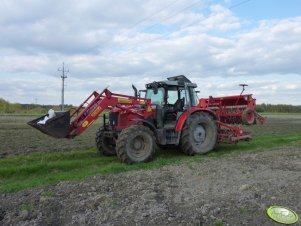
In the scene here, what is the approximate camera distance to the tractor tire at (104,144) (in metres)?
11.5

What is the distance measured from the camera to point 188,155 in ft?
38.4

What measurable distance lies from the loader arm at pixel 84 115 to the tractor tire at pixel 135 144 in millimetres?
840

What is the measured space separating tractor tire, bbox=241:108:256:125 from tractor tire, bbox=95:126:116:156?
4.99 m

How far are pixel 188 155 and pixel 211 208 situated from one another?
6180mm

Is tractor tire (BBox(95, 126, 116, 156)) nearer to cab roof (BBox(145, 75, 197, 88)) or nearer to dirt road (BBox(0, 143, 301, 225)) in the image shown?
cab roof (BBox(145, 75, 197, 88))

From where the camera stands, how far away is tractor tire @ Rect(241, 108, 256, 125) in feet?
42.9

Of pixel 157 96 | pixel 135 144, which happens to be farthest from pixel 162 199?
pixel 157 96

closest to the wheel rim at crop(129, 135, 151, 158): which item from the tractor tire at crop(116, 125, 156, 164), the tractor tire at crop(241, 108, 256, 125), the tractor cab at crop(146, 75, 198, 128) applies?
the tractor tire at crop(116, 125, 156, 164)

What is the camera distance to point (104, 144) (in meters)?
11.6

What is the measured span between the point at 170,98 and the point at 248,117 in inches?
136

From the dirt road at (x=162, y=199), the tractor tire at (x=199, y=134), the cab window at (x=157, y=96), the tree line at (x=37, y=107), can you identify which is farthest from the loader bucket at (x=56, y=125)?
the tree line at (x=37, y=107)

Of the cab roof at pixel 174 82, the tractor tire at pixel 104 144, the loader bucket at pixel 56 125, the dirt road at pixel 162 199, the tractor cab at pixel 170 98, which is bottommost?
the dirt road at pixel 162 199

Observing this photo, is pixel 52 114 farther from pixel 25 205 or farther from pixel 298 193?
pixel 298 193

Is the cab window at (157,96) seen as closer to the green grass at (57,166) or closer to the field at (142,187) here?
the green grass at (57,166)
